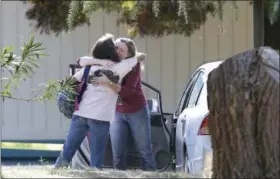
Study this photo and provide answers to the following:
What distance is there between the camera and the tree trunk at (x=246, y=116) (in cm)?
383

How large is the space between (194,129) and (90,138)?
1031mm

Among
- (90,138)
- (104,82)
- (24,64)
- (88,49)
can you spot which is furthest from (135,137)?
(88,49)

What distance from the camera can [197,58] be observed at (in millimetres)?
12906

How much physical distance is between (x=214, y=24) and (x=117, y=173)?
7.94 metres

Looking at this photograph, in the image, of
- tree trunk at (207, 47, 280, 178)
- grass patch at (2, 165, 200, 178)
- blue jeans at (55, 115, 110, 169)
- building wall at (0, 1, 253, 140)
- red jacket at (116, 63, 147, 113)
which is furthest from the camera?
building wall at (0, 1, 253, 140)

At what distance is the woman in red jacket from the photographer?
7160 millimetres

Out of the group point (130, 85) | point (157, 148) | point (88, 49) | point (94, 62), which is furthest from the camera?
point (88, 49)

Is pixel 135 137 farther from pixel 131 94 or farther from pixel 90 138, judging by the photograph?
pixel 90 138

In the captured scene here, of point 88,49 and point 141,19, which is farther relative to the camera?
point 88,49

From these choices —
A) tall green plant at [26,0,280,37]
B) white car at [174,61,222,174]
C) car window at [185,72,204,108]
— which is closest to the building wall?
tall green plant at [26,0,280,37]

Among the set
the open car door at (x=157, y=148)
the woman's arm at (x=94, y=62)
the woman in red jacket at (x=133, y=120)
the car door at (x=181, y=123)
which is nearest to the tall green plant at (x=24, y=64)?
the woman's arm at (x=94, y=62)

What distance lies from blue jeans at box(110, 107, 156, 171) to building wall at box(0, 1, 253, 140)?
486 cm

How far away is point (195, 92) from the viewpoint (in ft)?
24.3

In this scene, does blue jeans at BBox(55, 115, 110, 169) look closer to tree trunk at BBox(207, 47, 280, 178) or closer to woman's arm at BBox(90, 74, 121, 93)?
woman's arm at BBox(90, 74, 121, 93)
